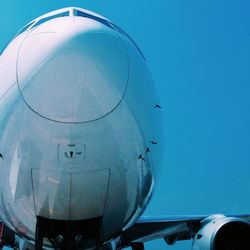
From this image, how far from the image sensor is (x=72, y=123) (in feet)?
9.34

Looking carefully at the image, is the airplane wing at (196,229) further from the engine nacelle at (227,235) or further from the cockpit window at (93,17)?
the cockpit window at (93,17)

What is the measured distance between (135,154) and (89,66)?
35.9 inches

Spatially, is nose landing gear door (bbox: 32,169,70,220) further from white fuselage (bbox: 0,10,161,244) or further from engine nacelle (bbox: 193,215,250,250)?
engine nacelle (bbox: 193,215,250,250)

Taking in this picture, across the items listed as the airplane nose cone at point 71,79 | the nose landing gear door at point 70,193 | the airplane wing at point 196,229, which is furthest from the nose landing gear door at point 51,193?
the airplane wing at point 196,229

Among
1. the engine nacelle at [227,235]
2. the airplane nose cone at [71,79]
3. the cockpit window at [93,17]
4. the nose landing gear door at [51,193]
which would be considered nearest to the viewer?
the airplane nose cone at [71,79]

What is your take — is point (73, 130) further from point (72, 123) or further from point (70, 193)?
point (70, 193)

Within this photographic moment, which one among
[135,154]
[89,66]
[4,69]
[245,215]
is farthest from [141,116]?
[245,215]

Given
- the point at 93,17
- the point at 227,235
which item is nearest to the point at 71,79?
the point at 93,17

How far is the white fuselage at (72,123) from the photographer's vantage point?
2.86m

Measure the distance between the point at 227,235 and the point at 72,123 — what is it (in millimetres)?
4655

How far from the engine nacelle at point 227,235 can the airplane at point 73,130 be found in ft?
9.88

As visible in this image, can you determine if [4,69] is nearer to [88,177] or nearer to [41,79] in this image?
[41,79]

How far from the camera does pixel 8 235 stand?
660 centimetres

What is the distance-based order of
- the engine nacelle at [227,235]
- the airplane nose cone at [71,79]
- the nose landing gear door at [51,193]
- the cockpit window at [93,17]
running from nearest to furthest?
1. the airplane nose cone at [71,79]
2. the nose landing gear door at [51,193]
3. the cockpit window at [93,17]
4. the engine nacelle at [227,235]
